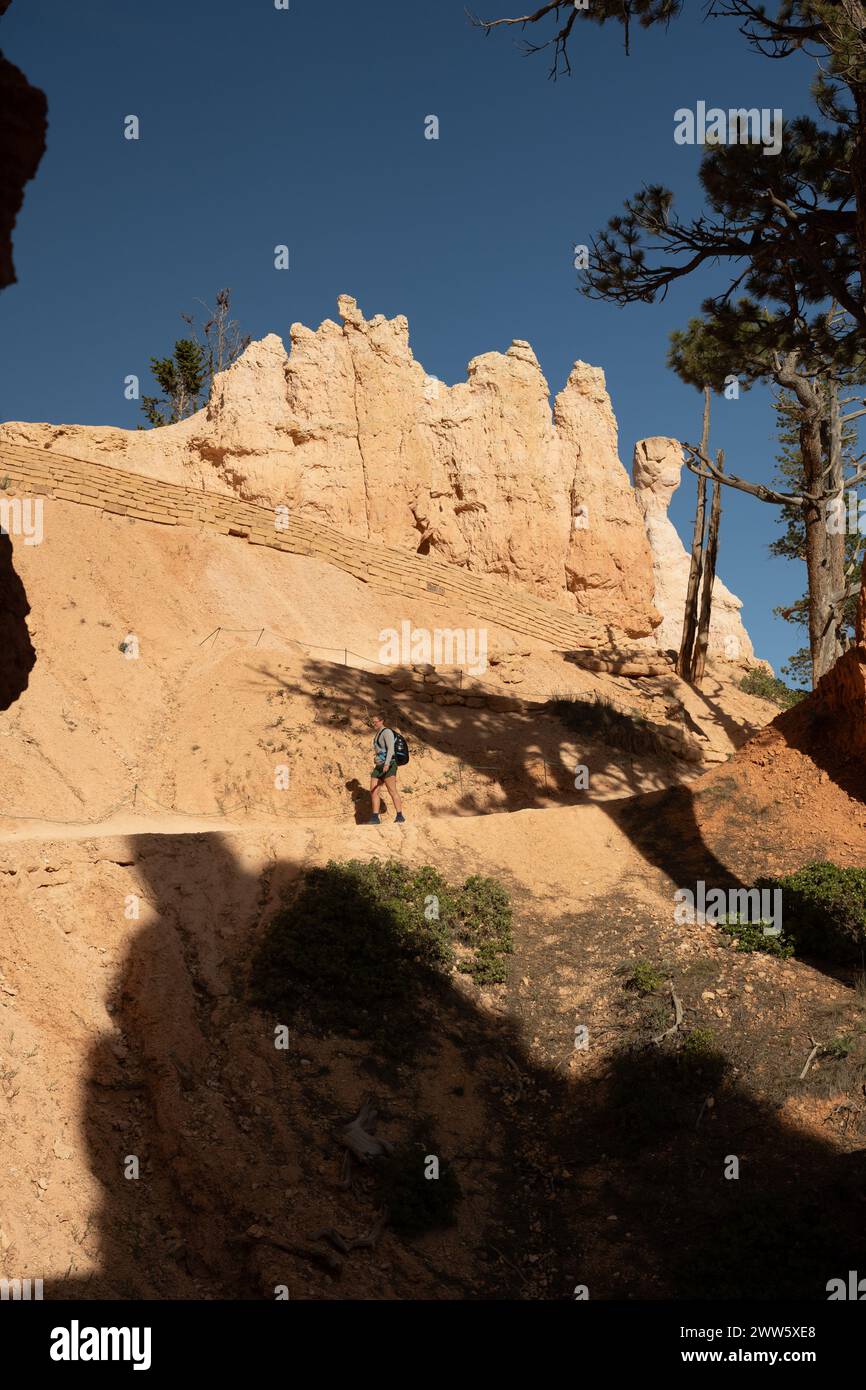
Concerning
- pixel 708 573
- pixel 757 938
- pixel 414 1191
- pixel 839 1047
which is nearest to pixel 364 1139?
pixel 414 1191

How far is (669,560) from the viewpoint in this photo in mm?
37750

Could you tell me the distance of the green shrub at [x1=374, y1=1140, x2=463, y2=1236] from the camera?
7055mm

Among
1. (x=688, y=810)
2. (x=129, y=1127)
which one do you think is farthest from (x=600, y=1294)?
(x=688, y=810)

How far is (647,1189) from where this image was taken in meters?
7.45

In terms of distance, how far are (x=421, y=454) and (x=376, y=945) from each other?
2130 centimetres

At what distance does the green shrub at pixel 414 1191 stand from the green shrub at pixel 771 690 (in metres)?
22.1

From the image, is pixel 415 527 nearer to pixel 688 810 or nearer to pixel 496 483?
pixel 496 483

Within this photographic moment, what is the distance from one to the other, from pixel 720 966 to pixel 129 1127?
5633 millimetres

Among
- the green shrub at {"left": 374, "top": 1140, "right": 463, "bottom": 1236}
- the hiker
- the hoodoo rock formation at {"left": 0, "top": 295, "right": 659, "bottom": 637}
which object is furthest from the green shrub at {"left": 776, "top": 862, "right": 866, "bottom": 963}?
the hoodoo rock formation at {"left": 0, "top": 295, "right": 659, "bottom": 637}

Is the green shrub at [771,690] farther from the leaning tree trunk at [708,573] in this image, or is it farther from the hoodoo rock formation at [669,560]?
the hoodoo rock formation at [669,560]

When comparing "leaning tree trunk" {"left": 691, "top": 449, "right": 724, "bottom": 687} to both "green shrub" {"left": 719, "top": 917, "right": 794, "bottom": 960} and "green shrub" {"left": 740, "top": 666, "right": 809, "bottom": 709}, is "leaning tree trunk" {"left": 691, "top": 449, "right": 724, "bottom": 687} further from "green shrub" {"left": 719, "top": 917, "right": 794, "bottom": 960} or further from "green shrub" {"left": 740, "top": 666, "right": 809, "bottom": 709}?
"green shrub" {"left": 719, "top": 917, "right": 794, "bottom": 960}

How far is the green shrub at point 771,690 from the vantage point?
27.7 metres

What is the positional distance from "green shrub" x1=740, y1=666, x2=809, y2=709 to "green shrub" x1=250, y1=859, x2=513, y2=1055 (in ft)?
60.3
